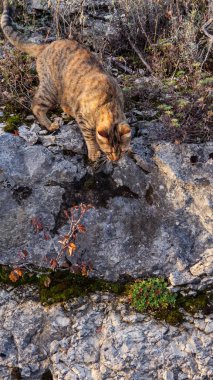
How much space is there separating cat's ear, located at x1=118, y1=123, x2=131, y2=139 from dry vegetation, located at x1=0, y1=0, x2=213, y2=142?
1.84ft

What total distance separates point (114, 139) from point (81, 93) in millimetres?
897

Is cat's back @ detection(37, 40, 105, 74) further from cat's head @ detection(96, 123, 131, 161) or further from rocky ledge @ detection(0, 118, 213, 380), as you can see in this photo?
cat's head @ detection(96, 123, 131, 161)

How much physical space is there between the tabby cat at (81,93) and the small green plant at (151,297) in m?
1.30

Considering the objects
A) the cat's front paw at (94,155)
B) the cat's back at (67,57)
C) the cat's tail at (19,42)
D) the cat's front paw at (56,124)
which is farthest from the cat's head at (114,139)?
the cat's tail at (19,42)

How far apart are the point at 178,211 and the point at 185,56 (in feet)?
8.00

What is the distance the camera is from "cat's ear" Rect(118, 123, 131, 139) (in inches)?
156

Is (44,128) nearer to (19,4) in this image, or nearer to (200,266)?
(200,266)

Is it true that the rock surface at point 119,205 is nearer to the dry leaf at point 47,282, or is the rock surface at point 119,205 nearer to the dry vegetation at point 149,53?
the dry leaf at point 47,282

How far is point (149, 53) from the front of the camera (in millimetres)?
5941

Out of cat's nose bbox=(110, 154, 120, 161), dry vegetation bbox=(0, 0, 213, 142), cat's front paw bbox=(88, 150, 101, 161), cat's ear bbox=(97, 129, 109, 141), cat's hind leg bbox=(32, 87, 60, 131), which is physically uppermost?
dry vegetation bbox=(0, 0, 213, 142)

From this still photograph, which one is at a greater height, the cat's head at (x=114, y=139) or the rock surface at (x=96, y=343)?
the cat's head at (x=114, y=139)

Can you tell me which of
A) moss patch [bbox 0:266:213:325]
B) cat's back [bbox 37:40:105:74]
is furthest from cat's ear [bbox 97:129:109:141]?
moss patch [bbox 0:266:213:325]

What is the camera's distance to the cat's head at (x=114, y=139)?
3.96m

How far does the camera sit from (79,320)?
3764 mm
